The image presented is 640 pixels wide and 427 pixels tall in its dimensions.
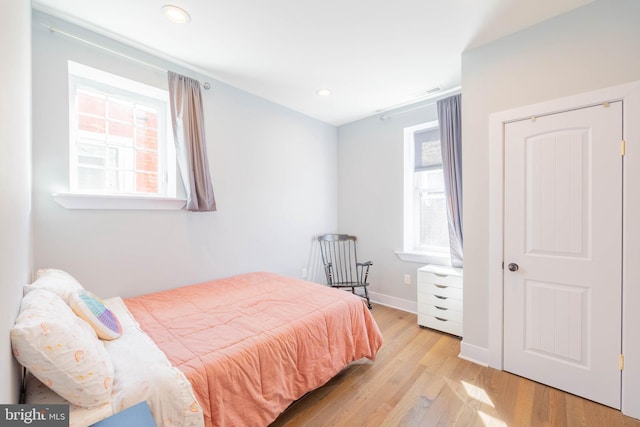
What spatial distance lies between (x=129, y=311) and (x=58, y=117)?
1481 millimetres

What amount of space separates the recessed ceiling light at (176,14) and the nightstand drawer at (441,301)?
3299 mm

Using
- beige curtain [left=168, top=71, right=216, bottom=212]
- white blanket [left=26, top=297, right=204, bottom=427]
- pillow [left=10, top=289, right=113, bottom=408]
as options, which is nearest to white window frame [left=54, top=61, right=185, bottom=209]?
beige curtain [left=168, top=71, right=216, bottom=212]

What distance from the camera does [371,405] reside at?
1733 mm

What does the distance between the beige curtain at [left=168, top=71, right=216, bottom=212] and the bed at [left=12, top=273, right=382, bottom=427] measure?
87 centimetres

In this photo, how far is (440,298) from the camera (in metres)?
2.78

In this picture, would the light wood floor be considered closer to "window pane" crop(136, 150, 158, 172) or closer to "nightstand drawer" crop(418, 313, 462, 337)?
"nightstand drawer" crop(418, 313, 462, 337)

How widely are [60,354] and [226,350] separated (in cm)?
66

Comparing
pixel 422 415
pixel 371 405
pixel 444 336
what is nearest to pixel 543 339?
pixel 444 336

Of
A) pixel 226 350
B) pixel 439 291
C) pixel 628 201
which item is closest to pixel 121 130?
pixel 226 350

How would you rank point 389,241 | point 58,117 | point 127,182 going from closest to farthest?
point 58,117
point 127,182
point 389,241

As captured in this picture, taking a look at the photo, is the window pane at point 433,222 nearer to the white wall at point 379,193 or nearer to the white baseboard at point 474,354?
the white wall at point 379,193

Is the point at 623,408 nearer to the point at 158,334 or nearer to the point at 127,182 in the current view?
the point at 158,334

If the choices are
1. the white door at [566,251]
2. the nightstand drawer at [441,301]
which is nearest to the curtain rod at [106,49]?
the white door at [566,251]

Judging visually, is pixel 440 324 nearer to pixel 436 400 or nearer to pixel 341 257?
pixel 436 400
